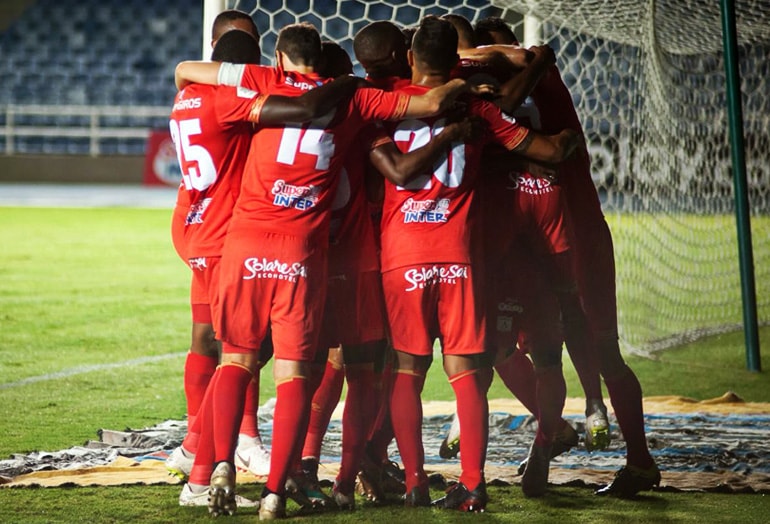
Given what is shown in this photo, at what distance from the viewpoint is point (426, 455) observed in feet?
15.3

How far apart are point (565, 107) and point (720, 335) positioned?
14.5ft

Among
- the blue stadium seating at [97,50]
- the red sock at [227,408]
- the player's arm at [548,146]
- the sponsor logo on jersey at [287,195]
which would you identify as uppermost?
the blue stadium seating at [97,50]

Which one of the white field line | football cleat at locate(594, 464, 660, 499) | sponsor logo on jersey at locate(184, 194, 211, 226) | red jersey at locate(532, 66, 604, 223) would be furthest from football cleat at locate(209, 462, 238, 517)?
the white field line

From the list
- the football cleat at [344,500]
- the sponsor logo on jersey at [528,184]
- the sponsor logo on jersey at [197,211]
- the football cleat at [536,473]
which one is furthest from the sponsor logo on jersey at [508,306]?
the sponsor logo on jersey at [197,211]

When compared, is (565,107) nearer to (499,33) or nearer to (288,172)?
(499,33)

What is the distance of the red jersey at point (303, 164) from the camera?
3680 mm

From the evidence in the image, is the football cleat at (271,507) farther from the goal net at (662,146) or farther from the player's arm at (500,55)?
the goal net at (662,146)

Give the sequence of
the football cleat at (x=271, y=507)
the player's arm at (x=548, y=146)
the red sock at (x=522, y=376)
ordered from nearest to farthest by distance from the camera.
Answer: the football cleat at (x=271, y=507) → the player's arm at (x=548, y=146) → the red sock at (x=522, y=376)

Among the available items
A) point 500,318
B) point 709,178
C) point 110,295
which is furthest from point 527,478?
point 709,178

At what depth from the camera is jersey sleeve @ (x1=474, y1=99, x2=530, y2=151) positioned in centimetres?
391

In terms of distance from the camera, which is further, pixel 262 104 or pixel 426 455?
pixel 426 455

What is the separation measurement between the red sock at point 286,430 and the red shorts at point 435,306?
0.43 meters

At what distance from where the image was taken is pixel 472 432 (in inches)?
147

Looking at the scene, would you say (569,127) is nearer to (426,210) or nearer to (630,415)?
(426,210)
